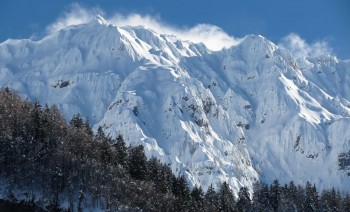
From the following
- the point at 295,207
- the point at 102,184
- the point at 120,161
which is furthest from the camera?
the point at 295,207

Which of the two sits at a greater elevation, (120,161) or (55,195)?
(120,161)

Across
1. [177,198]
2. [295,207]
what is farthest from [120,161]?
[295,207]

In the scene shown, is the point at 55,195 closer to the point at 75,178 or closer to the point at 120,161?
the point at 75,178

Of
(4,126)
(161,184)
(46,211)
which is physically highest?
(4,126)

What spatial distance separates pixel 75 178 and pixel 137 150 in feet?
83.2

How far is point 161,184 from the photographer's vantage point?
183 m

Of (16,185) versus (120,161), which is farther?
(120,161)

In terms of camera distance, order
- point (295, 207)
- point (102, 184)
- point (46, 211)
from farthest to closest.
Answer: point (295, 207) < point (102, 184) < point (46, 211)

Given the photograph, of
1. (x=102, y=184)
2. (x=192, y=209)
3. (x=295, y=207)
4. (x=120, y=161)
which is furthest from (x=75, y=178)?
(x=295, y=207)

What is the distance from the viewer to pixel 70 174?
6526 inches

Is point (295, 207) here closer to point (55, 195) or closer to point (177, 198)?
point (177, 198)

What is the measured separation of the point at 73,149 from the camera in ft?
577

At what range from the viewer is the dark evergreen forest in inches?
6373

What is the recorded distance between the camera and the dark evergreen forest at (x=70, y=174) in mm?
161875
